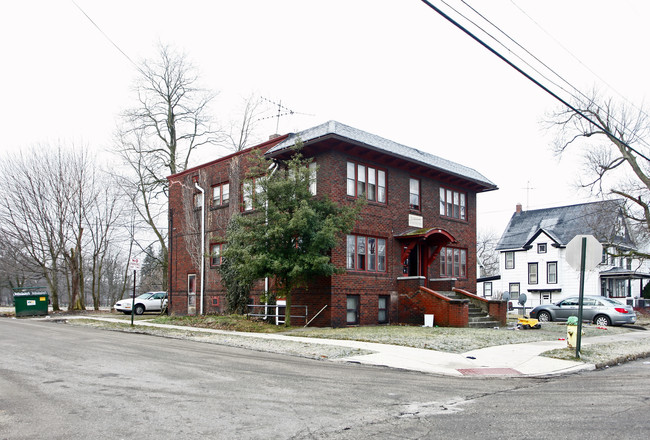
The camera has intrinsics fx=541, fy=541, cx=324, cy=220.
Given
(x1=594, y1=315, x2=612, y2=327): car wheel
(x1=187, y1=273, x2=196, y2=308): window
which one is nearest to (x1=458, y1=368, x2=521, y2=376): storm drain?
(x1=594, y1=315, x2=612, y2=327): car wheel

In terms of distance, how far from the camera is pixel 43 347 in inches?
567

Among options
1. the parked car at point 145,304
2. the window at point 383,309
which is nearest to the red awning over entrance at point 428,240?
the window at point 383,309

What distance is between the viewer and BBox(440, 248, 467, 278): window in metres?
26.4

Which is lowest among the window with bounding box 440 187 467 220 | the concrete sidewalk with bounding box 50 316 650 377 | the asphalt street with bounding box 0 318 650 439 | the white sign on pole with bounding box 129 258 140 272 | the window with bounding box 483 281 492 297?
the window with bounding box 483 281 492 297

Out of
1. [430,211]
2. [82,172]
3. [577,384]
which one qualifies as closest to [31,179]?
[82,172]

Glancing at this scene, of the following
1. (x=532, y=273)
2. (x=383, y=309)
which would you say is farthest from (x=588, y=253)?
(x=532, y=273)

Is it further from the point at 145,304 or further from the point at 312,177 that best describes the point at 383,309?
the point at 145,304

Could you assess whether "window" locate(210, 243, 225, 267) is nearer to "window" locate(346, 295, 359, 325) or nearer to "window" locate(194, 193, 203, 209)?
"window" locate(194, 193, 203, 209)

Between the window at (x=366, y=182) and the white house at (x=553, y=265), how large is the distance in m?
25.5

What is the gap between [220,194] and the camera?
27.7 m

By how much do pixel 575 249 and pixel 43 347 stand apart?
13.8 metres

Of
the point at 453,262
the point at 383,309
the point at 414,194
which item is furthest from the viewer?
the point at 453,262

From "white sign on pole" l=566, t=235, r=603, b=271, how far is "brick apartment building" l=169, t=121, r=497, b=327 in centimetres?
974

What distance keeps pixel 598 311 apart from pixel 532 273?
22.8 meters
